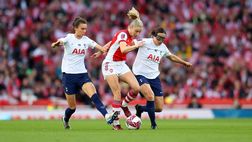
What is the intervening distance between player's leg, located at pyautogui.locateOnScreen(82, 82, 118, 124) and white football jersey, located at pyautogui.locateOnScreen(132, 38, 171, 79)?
1.82 metres

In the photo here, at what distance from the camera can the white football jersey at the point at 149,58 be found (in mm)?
17766

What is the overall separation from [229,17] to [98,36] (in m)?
5.97

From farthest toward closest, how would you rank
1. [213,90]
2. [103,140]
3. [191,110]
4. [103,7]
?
[103,7] < [213,90] < [191,110] < [103,140]

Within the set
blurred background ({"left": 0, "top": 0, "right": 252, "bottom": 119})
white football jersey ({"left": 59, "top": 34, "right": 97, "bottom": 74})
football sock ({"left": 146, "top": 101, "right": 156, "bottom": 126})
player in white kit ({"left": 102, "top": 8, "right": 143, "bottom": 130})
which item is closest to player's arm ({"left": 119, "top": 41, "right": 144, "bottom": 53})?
player in white kit ({"left": 102, "top": 8, "right": 143, "bottom": 130})

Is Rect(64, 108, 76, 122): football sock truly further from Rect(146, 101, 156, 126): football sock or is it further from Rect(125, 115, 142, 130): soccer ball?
Rect(146, 101, 156, 126): football sock

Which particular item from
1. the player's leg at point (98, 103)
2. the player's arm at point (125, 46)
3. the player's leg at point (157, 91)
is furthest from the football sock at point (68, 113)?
the player's leg at point (157, 91)

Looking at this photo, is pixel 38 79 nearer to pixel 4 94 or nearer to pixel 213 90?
pixel 4 94

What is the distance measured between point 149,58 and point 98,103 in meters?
2.22

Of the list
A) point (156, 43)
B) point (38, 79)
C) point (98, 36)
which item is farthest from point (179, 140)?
point (98, 36)

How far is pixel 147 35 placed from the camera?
1225 inches

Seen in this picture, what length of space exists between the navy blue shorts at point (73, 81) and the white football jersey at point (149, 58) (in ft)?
5.71

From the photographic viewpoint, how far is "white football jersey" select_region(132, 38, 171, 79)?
58.3ft

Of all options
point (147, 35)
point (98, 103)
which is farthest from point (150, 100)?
point (147, 35)

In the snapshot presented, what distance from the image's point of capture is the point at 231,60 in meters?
30.4
